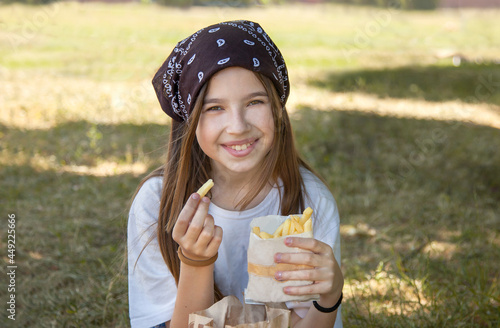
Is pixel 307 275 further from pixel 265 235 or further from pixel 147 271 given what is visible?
pixel 147 271

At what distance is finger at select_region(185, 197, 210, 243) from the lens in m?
1.69

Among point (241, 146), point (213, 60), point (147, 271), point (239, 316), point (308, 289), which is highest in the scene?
point (213, 60)

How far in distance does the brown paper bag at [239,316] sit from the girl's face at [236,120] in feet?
1.62

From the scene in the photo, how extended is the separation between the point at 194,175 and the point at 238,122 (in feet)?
1.36

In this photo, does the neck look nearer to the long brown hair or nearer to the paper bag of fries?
the long brown hair

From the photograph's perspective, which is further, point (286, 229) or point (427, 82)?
point (427, 82)

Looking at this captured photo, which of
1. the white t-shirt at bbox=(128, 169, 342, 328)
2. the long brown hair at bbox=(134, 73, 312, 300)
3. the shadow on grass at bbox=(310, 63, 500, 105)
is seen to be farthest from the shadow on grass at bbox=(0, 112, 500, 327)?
the shadow on grass at bbox=(310, 63, 500, 105)

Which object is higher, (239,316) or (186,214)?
(186,214)

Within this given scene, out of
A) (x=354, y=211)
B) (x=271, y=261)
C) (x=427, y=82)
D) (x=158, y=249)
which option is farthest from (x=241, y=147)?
(x=427, y=82)

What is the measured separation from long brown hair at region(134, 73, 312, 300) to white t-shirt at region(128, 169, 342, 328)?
0.05m

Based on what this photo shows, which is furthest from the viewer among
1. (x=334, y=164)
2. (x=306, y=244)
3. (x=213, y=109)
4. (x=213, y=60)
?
(x=334, y=164)

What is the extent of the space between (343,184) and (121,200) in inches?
70.8

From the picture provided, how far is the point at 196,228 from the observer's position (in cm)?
169

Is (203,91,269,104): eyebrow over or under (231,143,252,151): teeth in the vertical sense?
over
